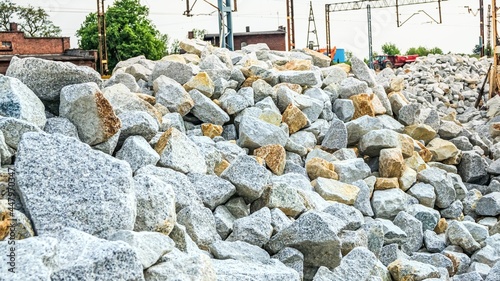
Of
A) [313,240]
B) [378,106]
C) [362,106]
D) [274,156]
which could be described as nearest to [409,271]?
[313,240]

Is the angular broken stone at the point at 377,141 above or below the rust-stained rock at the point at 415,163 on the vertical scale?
above

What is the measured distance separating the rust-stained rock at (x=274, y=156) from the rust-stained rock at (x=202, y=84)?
4.47ft

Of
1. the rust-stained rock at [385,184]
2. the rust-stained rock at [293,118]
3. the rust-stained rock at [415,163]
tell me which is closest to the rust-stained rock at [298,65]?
the rust-stained rock at [293,118]

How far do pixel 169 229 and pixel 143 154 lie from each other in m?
1.12

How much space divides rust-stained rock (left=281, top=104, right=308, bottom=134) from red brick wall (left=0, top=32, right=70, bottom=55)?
20739 mm

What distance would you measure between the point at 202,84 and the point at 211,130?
841mm

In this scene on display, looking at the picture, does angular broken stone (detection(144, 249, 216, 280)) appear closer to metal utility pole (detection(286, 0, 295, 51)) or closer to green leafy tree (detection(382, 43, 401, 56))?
metal utility pole (detection(286, 0, 295, 51))

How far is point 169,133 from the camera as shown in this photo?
5.81 m

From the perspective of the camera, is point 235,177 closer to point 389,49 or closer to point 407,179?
point 407,179

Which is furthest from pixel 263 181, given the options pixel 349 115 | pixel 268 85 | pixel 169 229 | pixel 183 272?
pixel 349 115

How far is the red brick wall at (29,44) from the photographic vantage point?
91.0 feet

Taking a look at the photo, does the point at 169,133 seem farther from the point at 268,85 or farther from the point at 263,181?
Answer: the point at 268,85

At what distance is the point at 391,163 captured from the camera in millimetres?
8000

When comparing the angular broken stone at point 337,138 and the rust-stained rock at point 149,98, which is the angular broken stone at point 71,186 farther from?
the angular broken stone at point 337,138
